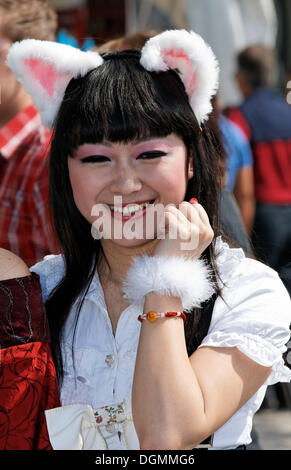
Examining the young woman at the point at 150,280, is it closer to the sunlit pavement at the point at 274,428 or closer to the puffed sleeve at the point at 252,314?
the puffed sleeve at the point at 252,314

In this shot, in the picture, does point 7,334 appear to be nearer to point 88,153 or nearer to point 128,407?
point 128,407

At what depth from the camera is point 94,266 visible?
194 centimetres

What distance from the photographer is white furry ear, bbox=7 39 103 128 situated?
174 cm

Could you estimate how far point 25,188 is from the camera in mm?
2766

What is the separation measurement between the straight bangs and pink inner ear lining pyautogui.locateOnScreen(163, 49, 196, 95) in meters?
0.02

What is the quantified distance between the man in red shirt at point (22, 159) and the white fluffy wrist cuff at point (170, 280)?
3.05 ft

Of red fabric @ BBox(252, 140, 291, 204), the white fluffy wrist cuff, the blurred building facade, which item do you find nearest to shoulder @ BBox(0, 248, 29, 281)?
the white fluffy wrist cuff

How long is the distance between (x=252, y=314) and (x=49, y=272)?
22.7 inches

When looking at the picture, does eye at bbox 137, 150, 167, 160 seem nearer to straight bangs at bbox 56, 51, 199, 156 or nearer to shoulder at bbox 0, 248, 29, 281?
straight bangs at bbox 56, 51, 199, 156

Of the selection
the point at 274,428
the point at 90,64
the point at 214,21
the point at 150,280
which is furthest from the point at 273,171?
the point at 150,280

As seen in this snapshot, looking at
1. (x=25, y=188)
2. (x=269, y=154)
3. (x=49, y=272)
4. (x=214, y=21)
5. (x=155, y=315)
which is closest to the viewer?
(x=155, y=315)

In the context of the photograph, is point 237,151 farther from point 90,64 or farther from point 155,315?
point 155,315

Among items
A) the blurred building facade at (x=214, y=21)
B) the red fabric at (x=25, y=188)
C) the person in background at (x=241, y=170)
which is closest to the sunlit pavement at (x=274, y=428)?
the person in background at (x=241, y=170)

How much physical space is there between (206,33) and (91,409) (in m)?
4.32
